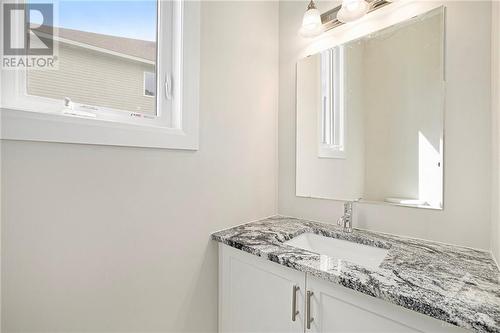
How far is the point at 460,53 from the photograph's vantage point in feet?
3.22

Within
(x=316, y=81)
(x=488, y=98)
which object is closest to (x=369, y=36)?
(x=316, y=81)

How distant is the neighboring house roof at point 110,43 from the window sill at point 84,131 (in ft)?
1.06

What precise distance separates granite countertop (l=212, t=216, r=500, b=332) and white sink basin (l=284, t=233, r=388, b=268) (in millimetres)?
27

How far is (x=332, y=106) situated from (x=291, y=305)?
1020mm

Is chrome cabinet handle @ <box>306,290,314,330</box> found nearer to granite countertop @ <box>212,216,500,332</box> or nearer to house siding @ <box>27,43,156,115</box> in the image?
granite countertop @ <box>212,216,500,332</box>

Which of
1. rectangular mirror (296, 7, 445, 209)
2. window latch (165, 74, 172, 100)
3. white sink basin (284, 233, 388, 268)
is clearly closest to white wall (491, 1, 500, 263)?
rectangular mirror (296, 7, 445, 209)

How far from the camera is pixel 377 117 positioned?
3.92ft

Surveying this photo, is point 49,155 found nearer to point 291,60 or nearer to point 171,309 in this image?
point 171,309

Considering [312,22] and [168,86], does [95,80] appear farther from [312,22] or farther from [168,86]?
[312,22]

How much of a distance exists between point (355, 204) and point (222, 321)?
0.89 metres

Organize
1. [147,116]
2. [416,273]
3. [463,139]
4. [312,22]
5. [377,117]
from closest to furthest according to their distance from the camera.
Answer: [416,273] < [463,139] < [147,116] < [377,117] < [312,22]

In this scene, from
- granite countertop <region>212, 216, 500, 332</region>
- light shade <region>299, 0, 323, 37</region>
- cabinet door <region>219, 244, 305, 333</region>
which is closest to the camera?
granite countertop <region>212, 216, 500, 332</region>

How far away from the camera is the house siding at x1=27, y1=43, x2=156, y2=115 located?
0.85 metres

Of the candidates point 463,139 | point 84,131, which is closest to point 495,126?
point 463,139
